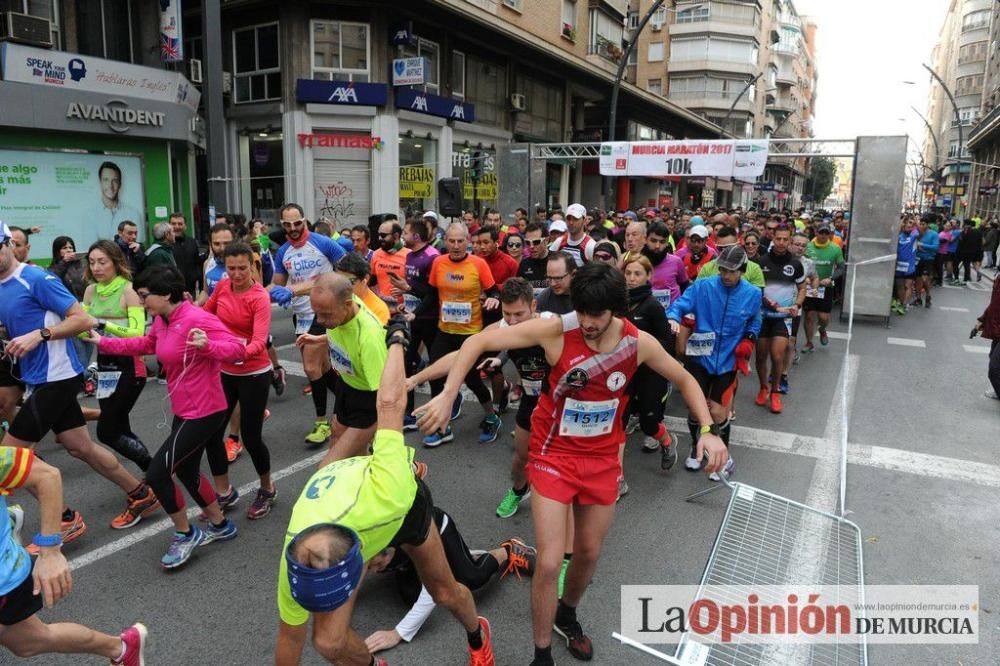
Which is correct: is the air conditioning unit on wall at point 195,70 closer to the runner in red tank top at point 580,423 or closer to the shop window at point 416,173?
the shop window at point 416,173

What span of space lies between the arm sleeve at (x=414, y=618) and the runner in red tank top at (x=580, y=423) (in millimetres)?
621

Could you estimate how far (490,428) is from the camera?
6.58 meters

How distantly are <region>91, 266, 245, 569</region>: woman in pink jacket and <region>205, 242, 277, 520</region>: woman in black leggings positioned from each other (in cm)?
25

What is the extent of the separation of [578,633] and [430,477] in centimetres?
244

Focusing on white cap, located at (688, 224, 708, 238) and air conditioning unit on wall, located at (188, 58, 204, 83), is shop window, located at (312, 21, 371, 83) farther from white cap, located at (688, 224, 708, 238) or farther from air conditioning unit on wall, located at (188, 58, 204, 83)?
white cap, located at (688, 224, 708, 238)

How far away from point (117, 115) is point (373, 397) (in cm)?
1459

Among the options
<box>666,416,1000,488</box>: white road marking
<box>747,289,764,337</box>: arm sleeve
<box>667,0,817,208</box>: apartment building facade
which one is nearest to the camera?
<box>747,289,764,337</box>: arm sleeve

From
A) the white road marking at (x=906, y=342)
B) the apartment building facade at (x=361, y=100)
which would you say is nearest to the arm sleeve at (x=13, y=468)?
the white road marking at (x=906, y=342)

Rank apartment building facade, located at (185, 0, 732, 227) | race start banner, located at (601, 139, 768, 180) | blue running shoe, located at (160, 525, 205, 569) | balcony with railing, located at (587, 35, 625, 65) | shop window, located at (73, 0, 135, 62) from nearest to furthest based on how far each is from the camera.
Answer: blue running shoe, located at (160, 525, 205, 569) < race start banner, located at (601, 139, 768, 180) < shop window, located at (73, 0, 135, 62) < apartment building facade, located at (185, 0, 732, 227) < balcony with railing, located at (587, 35, 625, 65)

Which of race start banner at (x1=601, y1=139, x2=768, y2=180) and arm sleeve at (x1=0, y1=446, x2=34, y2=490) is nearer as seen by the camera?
arm sleeve at (x1=0, y1=446, x2=34, y2=490)

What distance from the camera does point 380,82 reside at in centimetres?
1933

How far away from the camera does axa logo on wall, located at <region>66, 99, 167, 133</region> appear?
14.3 meters

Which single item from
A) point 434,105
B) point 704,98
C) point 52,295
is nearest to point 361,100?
point 434,105

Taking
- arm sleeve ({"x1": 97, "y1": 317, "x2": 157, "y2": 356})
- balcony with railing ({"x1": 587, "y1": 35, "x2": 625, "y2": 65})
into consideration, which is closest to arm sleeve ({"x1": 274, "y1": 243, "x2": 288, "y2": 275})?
arm sleeve ({"x1": 97, "y1": 317, "x2": 157, "y2": 356})
